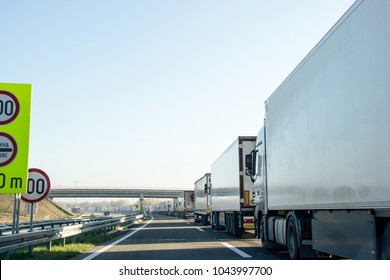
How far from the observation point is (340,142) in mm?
7316

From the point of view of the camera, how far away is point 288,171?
1056 centimetres

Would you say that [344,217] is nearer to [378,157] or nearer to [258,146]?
[378,157]

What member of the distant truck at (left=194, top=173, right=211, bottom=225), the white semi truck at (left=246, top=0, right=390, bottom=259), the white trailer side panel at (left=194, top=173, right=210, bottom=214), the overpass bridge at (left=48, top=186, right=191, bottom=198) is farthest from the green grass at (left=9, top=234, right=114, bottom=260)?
the overpass bridge at (left=48, top=186, right=191, bottom=198)

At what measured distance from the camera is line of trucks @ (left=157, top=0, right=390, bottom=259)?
19.7 ft

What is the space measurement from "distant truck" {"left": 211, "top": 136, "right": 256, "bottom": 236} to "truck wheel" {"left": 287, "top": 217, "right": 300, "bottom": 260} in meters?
7.78

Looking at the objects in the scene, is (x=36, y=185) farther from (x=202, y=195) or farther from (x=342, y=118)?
(x=202, y=195)

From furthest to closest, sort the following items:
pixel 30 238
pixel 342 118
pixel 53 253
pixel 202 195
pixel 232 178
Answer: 1. pixel 202 195
2. pixel 232 178
3. pixel 53 253
4. pixel 30 238
5. pixel 342 118

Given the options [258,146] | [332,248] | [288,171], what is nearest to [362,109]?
[332,248]

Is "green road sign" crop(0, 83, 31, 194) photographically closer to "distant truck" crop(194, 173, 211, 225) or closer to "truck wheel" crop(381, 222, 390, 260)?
"truck wheel" crop(381, 222, 390, 260)


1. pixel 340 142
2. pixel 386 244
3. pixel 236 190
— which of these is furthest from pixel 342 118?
pixel 236 190

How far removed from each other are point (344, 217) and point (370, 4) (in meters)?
3.20

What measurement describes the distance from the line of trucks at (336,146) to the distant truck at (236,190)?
6.73 meters

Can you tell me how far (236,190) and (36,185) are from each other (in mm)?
10680

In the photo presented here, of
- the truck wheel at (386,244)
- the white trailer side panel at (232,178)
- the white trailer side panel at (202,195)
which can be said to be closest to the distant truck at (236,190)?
the white trailer side panel at (232,178)
